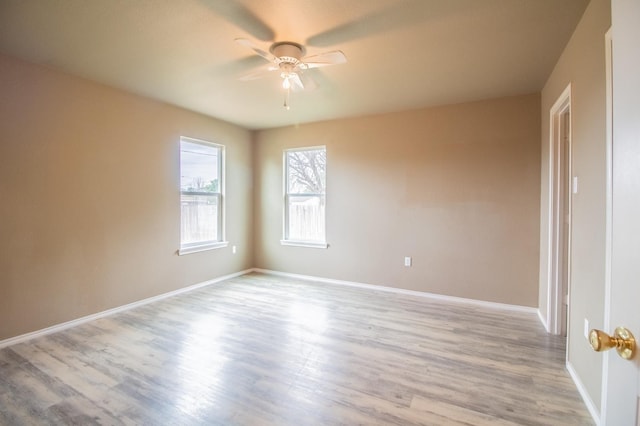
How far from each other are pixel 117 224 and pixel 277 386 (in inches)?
105

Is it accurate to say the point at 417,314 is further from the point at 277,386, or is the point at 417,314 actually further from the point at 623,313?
the point at 623,313

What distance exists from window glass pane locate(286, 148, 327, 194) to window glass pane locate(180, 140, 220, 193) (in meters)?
1.20

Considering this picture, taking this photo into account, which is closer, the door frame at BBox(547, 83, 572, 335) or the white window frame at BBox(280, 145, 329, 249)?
the door frame at BBox(547, 83, 572, 335)

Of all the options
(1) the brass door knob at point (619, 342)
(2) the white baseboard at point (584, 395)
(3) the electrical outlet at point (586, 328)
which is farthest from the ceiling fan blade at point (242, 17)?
(2) the white baseboard at point (584, 395)

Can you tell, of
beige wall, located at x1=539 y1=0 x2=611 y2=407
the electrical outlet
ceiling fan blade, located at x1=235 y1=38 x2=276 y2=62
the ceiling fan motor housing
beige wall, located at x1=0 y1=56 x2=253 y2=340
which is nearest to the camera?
beige wall, located at x1=539 y1=0 x2=611 y2=407

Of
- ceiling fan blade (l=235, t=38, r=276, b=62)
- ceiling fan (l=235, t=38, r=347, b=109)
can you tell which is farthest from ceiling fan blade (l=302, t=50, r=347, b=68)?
ceiling fan blade (l=235, t=38, r=276, b=62)

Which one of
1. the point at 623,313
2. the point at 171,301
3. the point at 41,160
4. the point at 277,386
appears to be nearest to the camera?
the point at 623,313

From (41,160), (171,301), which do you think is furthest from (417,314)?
(41,160)

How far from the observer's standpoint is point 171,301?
3756 millimetres

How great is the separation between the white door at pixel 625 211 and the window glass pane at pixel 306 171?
4.07 metres

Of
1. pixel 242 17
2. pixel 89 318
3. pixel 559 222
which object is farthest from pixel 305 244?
pixel 242 17

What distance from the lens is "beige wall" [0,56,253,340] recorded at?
8.54 feet

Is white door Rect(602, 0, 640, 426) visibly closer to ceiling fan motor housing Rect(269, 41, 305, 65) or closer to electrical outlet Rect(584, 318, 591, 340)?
electrical outlet Rect(584, 318, 591, 340)

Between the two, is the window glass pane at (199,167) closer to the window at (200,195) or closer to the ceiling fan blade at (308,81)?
the window at (200,195)
